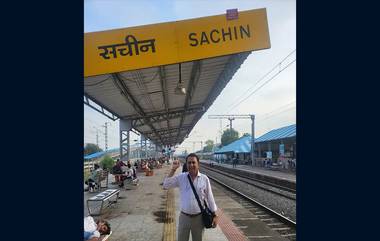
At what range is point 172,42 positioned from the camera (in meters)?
5.96

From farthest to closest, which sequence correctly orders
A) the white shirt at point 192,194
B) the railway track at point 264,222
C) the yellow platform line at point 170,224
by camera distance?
the railway track at point 264,222
the yellow platform line at point 170,224
the white shirt at point 192,194

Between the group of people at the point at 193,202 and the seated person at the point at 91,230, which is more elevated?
the group of people at the point at 193,202

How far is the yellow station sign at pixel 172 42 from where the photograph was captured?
19.1 ft

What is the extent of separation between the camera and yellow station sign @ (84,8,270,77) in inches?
229

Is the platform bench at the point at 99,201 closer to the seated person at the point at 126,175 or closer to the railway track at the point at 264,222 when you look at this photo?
the railway track at the point at 264,222

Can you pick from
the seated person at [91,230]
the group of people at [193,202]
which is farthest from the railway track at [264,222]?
the group of people at [193,202]

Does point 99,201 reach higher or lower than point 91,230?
lower

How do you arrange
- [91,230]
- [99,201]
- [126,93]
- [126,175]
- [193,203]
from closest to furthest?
[193,203]
[91,230]
[99,201]
[126,93]
[126,175]

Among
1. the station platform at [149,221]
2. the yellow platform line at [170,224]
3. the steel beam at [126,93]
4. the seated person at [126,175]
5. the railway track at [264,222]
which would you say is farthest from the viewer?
the seated person at [126,175]

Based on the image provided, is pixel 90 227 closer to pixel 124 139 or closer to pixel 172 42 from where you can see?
pixel 172 42

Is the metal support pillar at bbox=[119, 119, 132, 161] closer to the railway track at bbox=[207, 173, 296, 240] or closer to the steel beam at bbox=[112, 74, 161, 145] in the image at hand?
the steel beam at bbox=[112, 74, 161, 145]

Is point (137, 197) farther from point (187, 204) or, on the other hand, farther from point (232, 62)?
point (187, 204)

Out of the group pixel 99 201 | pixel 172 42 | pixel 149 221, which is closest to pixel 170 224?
pixel 149 221
